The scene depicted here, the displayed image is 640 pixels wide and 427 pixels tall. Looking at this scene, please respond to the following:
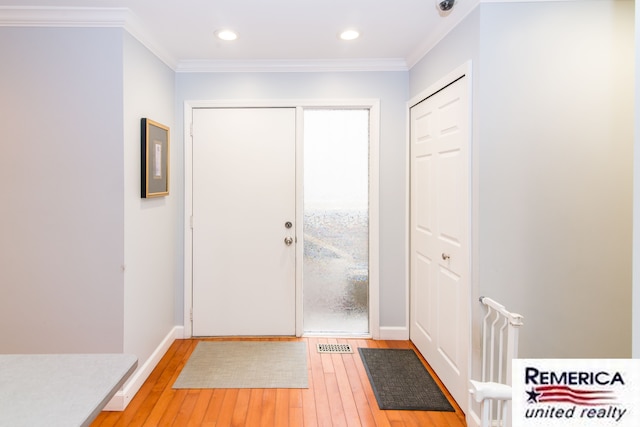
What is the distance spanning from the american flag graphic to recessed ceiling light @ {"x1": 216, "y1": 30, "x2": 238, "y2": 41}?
2.67 metres

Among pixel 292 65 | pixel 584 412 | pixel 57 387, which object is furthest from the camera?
pixel 292 65

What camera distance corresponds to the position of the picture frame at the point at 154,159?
8.55ft

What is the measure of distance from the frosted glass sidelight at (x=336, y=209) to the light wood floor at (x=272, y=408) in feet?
2.72

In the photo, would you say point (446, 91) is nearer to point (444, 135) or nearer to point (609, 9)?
point (444, 135)

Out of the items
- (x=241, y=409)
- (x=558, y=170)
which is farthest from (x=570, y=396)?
(x=241, y=409)

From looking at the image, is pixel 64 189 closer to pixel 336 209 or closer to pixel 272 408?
pixel 272 408

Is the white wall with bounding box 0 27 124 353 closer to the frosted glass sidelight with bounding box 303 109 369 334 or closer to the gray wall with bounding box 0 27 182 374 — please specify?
the gray wall with bounding box 0 27 182 374

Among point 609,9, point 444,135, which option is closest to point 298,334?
point 444,135

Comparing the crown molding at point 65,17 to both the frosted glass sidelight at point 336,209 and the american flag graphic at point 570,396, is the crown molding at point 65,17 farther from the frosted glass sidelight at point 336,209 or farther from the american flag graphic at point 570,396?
the american flag graphic at point 570,396

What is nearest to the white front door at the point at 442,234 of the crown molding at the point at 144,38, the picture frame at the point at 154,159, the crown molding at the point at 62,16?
the crown molding at the point at 144,38

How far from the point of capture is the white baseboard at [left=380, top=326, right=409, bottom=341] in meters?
3.40

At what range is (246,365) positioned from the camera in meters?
2.87

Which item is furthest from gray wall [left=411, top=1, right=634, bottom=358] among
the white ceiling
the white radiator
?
the white ceiling

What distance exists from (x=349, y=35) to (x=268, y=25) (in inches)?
22.6
